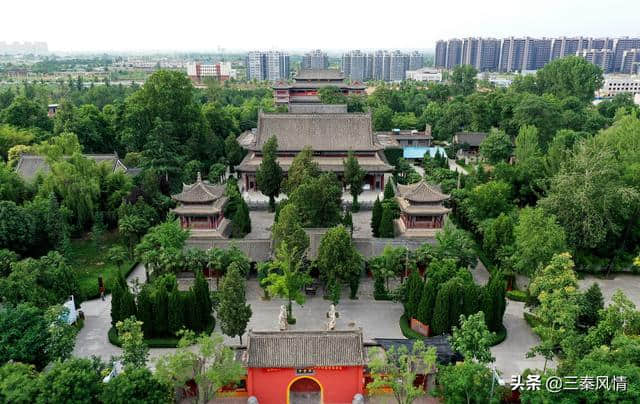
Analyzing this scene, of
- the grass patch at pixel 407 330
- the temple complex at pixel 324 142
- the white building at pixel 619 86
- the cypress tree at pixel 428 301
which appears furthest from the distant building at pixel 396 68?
the cypress tree at pixel 428 301

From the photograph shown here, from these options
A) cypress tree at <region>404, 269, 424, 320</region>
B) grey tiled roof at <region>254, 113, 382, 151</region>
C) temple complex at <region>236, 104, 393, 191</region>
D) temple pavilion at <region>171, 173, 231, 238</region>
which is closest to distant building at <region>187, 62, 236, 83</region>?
grey tiled roof at <region>254, 113, 382, 151</region>

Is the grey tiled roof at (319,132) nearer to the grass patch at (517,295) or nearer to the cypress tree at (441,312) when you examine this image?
the grass patch at (517,295)

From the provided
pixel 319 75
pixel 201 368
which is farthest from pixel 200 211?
pixel 319 75

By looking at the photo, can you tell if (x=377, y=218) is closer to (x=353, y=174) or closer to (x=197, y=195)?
(x=353, y=174)

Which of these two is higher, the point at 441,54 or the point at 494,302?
the point at 441,54

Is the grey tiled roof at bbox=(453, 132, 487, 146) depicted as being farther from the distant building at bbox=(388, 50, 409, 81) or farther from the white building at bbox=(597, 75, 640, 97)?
the distant building at bbox=(388, 50, 409, 81)

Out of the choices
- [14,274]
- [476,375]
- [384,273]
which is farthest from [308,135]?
[476,375]
